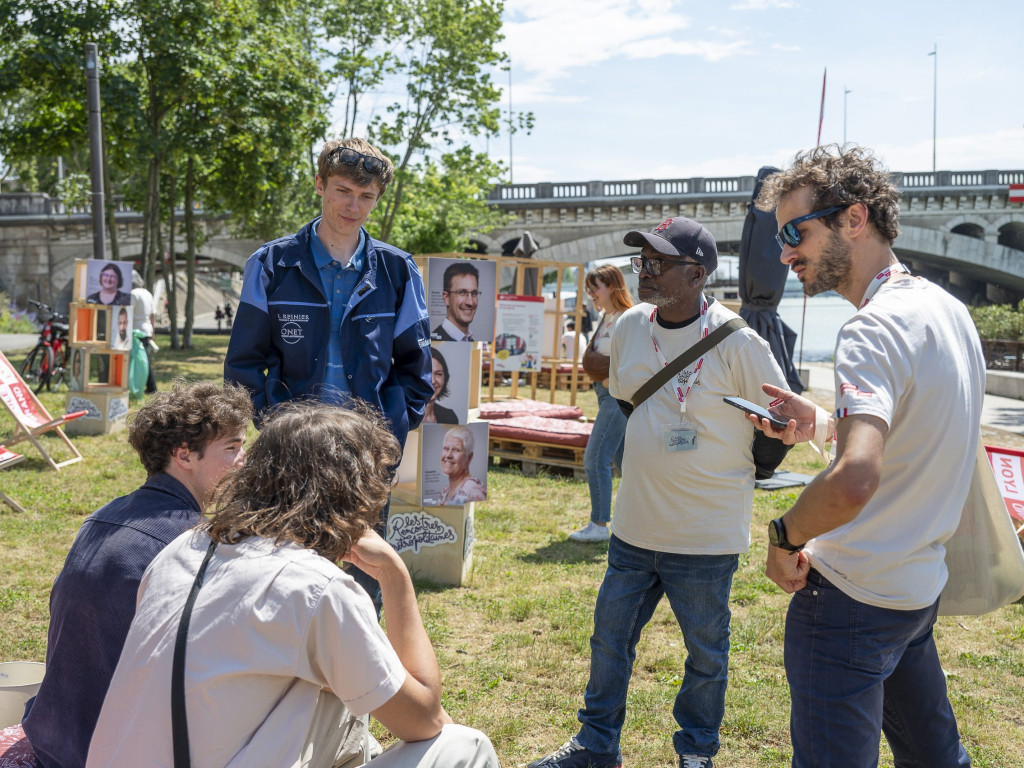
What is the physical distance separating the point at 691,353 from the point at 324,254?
52.7 inches

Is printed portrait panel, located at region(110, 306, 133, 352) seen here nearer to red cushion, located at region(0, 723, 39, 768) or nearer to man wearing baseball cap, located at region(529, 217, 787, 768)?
red cushion, located at region(0, 723, 39, 768)

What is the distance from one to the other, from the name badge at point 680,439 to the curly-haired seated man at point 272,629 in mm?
1320

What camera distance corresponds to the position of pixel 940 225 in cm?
4553

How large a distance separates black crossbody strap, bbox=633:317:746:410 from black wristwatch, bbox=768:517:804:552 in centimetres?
102

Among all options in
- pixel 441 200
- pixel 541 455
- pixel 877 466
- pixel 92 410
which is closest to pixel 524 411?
pixel 541 455

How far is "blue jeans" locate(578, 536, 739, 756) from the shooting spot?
9.87 ft

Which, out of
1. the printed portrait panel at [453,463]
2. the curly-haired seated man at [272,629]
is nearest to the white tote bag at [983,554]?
the curly-haired seated man at [272,629]

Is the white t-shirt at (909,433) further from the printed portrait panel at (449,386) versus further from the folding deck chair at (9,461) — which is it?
the folding deck chair at (9,461)

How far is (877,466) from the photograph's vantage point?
1807mm

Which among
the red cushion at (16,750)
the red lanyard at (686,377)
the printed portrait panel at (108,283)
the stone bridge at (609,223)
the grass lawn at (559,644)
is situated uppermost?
the stone bridge at (609,223)

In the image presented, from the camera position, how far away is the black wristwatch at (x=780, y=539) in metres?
1.99

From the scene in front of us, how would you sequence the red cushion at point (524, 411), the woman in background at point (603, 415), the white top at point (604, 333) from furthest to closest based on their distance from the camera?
1. the red cushion at point (524, 411)
2. the white top at point (604, 333)
3. the woman in background at point (603, 415)

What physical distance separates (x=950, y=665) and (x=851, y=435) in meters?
3.29

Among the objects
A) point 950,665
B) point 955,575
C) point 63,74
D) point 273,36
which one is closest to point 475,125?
point 273,36
